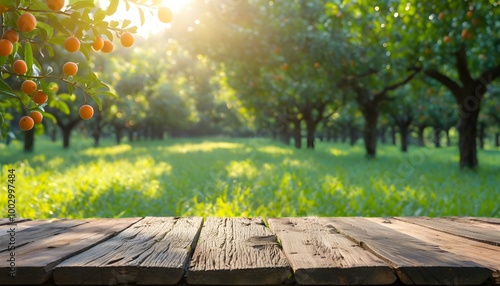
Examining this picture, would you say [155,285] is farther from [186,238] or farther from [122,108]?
[122,108]

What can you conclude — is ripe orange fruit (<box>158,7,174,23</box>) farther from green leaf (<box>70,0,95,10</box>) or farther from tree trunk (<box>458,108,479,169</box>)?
tree trunk (<box>458,108,479,169</box>)

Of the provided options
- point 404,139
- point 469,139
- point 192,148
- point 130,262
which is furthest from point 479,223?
point 404,139

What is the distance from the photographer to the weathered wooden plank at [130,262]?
1.66 meters

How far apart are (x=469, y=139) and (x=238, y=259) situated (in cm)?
1251

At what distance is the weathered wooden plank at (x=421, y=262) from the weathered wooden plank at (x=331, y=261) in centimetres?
5

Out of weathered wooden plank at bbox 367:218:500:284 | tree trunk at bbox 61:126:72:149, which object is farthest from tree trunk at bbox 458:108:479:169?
tree trunk at bbox 61:126:72:149

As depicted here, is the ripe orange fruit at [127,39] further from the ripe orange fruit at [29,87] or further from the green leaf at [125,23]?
the ripe orange fruit at [29,87]

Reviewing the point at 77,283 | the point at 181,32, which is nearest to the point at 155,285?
the point at 77,283

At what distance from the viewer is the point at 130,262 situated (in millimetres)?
1729

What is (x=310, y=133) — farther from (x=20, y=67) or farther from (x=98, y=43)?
(x=20, y=67)

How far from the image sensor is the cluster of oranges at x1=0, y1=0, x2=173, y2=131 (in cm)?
177

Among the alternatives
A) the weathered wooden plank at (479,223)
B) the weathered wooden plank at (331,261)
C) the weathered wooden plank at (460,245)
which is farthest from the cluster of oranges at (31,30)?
the weathered wooden plank at (479,223)

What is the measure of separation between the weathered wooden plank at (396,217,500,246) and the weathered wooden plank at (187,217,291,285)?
1.16 meters

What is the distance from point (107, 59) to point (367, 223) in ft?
43.5
